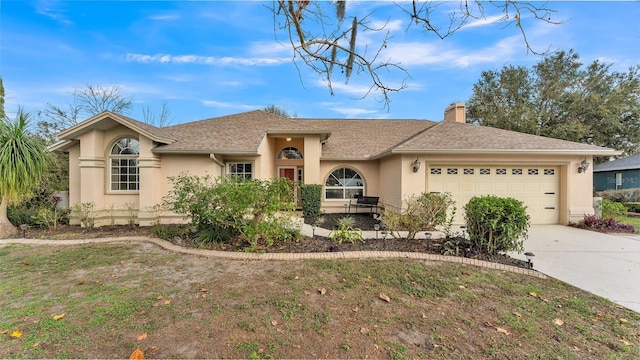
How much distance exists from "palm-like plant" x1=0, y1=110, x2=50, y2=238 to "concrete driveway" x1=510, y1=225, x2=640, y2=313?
13.8 metres

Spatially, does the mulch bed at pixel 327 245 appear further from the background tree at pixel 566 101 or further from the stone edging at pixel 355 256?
the background tree at pixel 566 101

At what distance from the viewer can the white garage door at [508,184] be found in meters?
9.98

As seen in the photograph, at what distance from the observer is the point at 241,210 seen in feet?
20.2

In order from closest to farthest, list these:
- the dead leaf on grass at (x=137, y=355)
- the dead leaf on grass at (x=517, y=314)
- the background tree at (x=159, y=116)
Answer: the dead leaf on grass at (x=137, y=355), the dead leaf on grass at (x=517, y=314), the background tree at (x=159, y=116)

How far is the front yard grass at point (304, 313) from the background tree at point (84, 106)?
18.6 meters

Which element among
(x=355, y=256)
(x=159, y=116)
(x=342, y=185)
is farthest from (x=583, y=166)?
(x=159, y=116)

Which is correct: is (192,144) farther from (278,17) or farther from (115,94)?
(115,94)

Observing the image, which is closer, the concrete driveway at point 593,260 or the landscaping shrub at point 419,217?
the concrete driveway at point 593,260

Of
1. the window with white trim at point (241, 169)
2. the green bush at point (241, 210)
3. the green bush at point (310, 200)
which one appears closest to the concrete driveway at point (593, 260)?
the green bush at point (241, 210)

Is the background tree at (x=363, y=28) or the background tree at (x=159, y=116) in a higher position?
the background tree at (x=159, y=116)

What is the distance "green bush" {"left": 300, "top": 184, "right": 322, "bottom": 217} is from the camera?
1115 centimetres

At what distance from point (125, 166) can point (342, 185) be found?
9.04 metres

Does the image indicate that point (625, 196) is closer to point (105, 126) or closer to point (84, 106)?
point (105, 126)

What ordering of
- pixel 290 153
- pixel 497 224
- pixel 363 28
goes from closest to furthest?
pixel 363 28, pixel 497 224, pixel 290 153
